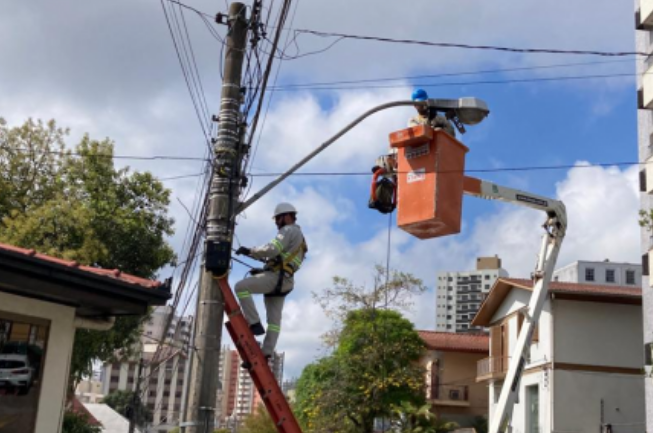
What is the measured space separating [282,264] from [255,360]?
111 centimetres

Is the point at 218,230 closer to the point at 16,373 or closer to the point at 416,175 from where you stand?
the point at 416,175

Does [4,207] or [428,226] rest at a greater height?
[4,207]

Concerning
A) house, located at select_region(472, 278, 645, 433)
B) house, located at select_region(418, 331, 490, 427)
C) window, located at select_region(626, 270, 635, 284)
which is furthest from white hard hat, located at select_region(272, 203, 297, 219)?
window, located at select_region(626, 270, 635, 284)

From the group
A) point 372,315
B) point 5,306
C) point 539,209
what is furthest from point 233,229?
point 372,315

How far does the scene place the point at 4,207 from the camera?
22.6m

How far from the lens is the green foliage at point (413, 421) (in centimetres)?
3556

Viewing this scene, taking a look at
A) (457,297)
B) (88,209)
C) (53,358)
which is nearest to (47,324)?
(53,358)

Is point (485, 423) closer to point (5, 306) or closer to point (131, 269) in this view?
point (131, 269)

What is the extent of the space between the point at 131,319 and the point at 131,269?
5.51 feet

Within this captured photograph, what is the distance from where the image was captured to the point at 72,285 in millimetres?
8016

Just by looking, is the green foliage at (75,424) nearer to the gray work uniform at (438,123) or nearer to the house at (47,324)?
the house at (47,324)

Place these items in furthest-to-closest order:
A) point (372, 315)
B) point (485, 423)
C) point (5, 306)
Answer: point (485, 423) → point (372, 315) → point (5, 306)

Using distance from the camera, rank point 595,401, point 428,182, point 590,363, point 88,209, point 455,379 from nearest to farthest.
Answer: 1. point 428,182
2. point 88,209
3. point 595,401
4. point 590,363
5. point 455,379

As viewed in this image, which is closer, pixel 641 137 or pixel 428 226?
pixel 428 226
